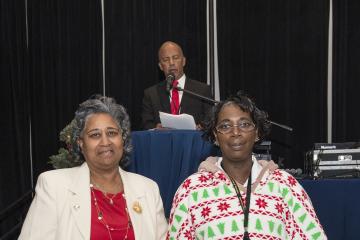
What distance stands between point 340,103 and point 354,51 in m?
0.60

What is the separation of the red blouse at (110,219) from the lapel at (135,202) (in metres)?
0.03

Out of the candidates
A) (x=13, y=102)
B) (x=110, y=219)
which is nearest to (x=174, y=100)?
(x=110, y=219)

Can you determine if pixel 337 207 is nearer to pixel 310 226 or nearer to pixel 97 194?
pixel 310 226

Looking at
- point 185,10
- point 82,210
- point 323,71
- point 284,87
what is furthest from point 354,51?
point 82,210

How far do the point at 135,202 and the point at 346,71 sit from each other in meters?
4.31

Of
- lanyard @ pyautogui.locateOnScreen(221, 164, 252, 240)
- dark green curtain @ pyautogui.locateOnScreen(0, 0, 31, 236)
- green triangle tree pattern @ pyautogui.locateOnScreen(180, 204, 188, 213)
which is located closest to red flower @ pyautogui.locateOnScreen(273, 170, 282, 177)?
lanyard @ pyautogui.locateOnScreen(221, 164, 252, 240)

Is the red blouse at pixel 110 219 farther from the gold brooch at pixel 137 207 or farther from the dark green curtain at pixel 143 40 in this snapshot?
the dark green curtain at pixel 143 40

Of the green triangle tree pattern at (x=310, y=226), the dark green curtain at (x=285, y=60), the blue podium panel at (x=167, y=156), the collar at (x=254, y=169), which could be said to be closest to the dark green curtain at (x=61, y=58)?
the dark green curtain at (x=285, y=60)

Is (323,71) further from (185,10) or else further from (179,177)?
(179,177)

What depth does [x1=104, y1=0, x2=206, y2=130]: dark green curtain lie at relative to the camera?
6859mm

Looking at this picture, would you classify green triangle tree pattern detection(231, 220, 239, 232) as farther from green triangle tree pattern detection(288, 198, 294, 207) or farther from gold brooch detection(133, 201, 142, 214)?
gold brooch detection(133, 201, 142, 214)

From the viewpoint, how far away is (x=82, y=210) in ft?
9.62

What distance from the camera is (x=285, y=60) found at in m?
6.80

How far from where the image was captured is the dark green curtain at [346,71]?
671cm
